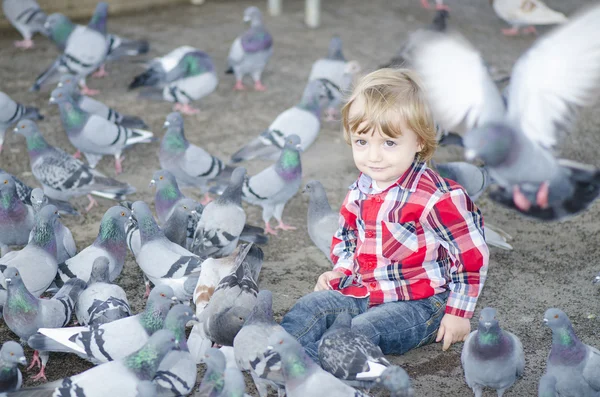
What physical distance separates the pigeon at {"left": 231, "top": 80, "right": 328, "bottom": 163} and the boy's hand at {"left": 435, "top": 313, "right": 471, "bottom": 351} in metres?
2.35

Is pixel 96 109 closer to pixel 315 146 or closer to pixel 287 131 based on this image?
pixel 287 131

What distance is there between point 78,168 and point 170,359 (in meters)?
2.28

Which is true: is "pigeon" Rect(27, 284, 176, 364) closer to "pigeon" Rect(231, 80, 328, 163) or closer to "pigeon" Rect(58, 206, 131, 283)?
"pigeon" Rect(58, 206, 131, 283)

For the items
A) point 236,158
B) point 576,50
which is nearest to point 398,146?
point 576,50

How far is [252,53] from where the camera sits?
281 inches

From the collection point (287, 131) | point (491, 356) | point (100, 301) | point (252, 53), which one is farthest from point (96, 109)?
point (491, 356)

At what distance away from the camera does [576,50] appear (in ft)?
7.84

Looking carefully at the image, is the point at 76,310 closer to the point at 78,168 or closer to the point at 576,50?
the point at 78,168

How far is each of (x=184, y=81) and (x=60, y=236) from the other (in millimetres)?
2568

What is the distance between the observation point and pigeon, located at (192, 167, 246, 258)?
4.42 meters

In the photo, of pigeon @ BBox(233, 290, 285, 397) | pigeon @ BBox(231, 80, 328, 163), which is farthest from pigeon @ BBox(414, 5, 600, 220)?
pigeon @ BBox(231, 80, 328, 163)

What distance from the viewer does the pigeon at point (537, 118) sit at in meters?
2.40

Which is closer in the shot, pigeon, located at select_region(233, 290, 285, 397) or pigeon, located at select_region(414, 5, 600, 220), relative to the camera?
pigeon, located at select_region(414, 5, 600, 220)

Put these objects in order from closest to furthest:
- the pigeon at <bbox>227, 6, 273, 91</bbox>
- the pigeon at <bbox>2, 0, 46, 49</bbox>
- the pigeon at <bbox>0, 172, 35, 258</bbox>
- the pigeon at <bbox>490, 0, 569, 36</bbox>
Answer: the pigeon at <bbox>0, 172, 35, 258</bbox> → the pigeon at <bbox>227, 6, 273, 91</bbox> → the pigeon at <bbox>2, 0, 46, 49</bbox> → the pigeon at <bbox>490, 0, 569, 36</bbox>
